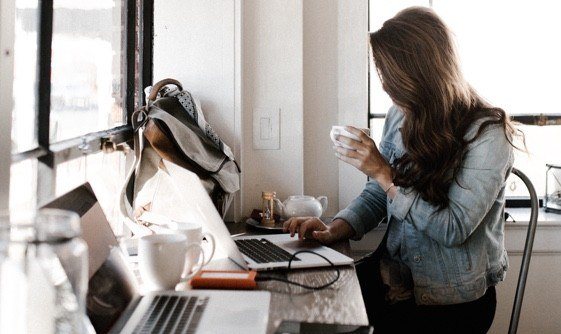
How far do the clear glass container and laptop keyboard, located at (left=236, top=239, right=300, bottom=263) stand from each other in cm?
145

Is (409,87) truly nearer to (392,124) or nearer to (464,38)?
(392,124)

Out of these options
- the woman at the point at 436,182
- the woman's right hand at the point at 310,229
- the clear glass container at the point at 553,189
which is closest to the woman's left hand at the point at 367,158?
the woman at the point at 436,182

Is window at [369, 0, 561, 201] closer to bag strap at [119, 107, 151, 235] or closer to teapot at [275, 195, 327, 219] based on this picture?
teapot at [275, 195, 327, 219]

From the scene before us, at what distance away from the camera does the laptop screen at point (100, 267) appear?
3.68 ft

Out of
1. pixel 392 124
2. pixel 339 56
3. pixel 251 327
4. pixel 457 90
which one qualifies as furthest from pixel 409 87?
pixel 251 327

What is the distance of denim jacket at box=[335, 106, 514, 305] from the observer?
1.80 metres

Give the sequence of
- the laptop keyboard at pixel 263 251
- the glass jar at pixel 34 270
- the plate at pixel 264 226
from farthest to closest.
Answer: the plate at pixel 264 226
the laptop keyboard at pixel 263 251
the glass jar at pixel 34 270

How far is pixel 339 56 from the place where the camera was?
2680 mm

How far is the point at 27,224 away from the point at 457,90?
1395 mm

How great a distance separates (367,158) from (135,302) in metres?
0.86

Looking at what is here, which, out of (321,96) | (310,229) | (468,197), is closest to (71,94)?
(310,229)

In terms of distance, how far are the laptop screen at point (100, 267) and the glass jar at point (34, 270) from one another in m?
0.23

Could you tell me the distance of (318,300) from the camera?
1339 mm

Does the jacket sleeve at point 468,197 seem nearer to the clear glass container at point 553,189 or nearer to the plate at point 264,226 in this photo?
the plate at point 264,226
